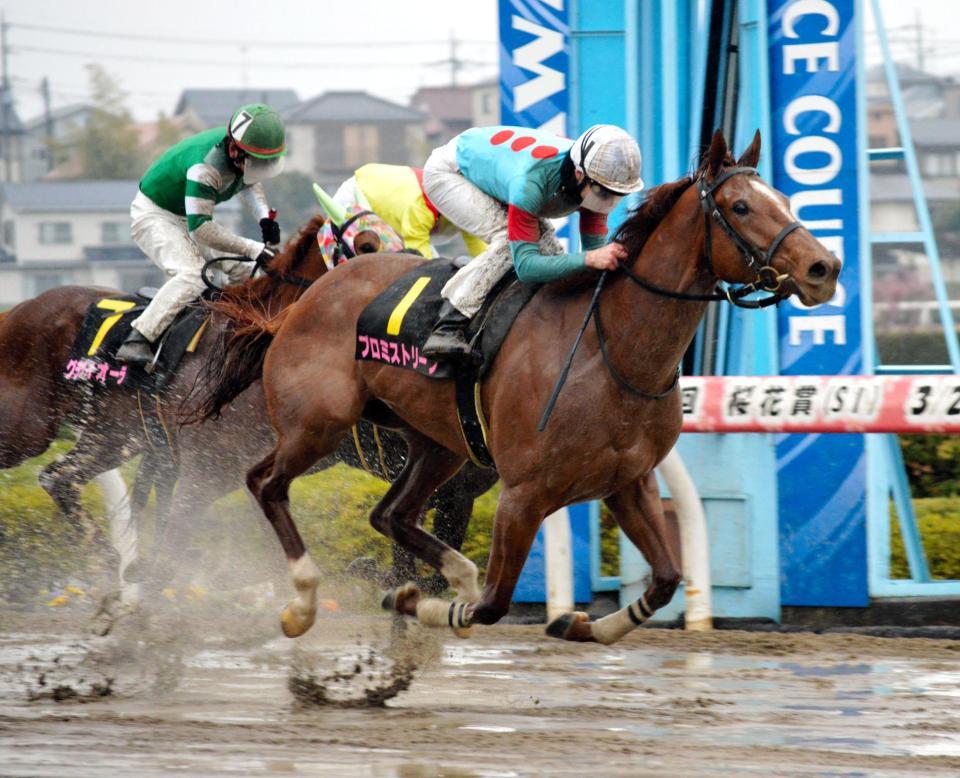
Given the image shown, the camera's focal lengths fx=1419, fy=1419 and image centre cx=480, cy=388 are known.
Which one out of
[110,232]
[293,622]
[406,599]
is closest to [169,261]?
[293,622]

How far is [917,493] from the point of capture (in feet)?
27.5

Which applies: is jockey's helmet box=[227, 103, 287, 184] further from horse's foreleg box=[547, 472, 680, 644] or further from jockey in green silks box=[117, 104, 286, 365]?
horse's foreleg box=[547, 472, 680, 644]

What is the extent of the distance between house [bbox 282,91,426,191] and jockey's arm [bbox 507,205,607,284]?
191ft

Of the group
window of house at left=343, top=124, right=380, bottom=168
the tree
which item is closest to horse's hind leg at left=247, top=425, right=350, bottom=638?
the tree

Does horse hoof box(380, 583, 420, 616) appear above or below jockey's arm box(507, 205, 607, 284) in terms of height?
below

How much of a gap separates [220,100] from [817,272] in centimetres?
6950

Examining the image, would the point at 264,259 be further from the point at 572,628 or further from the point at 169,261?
the point at 572,628

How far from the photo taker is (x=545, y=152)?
4.89 m

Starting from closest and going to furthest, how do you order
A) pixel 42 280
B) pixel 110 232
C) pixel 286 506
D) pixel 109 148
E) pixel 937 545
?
pixel 286 506
pixel 937 545
pixel 42 280
pixel 110 232
pixel 109 148

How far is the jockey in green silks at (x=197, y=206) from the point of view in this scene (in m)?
6.24

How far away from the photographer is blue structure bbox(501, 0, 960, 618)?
6223 millimetres

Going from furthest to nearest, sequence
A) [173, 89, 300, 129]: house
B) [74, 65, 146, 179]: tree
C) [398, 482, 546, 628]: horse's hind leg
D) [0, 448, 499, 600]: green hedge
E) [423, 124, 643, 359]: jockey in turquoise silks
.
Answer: [173, 89, 300, 129]: house → [74, 65, 146, 179]: tree → [0, 448, 499, 600]: green hedge → [398, 482, 546, 628]: horse's hind leg → [423, 124, 643, 359]: jockey in turquoise silks

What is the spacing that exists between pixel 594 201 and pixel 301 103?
62.8 meters

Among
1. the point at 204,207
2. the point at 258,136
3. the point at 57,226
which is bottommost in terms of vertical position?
the point at 204,207
